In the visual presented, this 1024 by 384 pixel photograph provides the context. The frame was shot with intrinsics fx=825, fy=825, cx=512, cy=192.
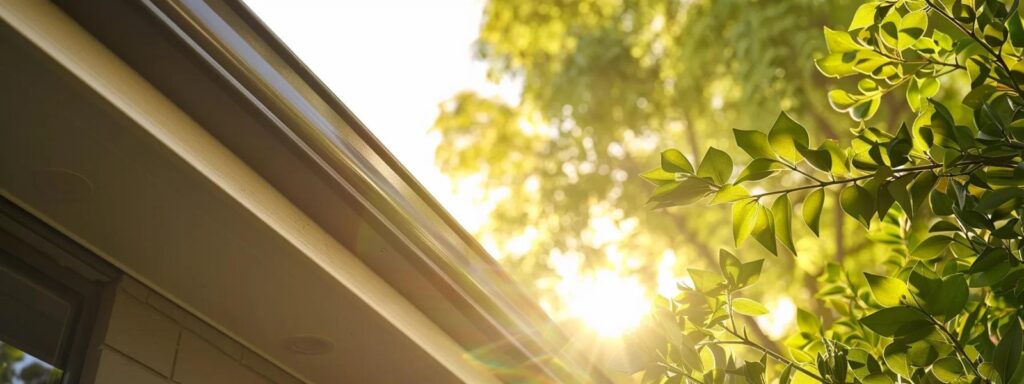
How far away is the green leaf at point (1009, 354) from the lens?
4.73ft

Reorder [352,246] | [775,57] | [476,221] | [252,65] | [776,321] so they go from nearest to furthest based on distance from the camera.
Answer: [252,65] < [352,246] < [775,57] < [776,321] < [476,221]

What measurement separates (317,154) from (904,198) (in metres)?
1.28

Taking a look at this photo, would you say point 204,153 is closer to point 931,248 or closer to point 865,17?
point 865,17

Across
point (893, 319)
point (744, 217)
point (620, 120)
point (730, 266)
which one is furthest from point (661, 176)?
point (620, 120)

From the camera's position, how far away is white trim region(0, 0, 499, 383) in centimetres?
163

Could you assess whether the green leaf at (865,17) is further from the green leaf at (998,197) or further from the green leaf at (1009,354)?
the green leaf at (1009,354)

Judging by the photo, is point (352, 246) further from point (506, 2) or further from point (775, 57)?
point (506, 2)

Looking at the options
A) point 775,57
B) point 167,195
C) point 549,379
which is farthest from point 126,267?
point 775,57

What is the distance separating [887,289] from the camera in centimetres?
171

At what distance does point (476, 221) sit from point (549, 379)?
9565 mm

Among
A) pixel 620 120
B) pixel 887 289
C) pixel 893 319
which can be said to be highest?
pixel 620 120

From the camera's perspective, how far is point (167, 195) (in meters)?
1.89

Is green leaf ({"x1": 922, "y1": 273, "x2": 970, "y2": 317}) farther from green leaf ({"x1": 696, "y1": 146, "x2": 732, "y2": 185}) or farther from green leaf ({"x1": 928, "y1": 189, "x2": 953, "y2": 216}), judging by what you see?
green leaf ({"x1": 696, "y1": 146, "x2": 732, "y2": 185})

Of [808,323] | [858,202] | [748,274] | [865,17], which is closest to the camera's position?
[858,202]
